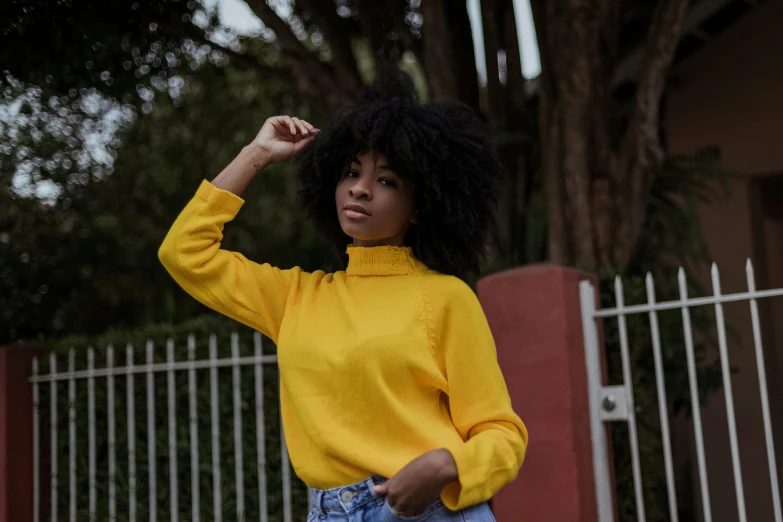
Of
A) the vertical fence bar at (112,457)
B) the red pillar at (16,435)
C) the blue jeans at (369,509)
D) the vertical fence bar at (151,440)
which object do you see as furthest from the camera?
the red pillar at (16,435)

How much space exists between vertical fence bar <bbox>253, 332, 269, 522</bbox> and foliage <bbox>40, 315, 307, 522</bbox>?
0.04 meters

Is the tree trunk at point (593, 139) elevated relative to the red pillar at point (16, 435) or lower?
elevated

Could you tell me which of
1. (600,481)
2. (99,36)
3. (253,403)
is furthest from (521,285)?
(99,36)

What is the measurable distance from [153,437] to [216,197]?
293 cm

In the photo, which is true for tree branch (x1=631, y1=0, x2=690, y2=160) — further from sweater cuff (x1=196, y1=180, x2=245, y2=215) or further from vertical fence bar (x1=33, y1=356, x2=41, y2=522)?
vertical fence bar (x1=33, y1=356, x2=41, y2=522)

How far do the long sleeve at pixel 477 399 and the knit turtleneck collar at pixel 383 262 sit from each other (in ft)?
0.49

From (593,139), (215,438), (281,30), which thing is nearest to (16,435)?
(215,438)

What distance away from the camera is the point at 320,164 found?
7.19 ft

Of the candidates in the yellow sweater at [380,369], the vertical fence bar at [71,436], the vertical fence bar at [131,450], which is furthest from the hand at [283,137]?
the vertical fence bar at [71,436]

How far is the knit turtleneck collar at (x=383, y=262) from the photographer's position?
2.10 metres

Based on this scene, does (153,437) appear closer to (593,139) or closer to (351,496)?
(593,139)

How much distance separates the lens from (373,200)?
2.06 metres

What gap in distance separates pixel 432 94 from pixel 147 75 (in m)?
1.75

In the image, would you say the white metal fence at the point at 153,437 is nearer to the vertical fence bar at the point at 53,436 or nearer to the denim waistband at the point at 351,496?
the vertical fence bar at the point at 53,436
